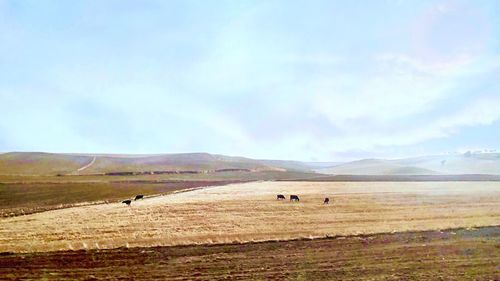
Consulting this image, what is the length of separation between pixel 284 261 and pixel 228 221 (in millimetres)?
13751

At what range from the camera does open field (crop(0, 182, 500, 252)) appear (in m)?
31.8

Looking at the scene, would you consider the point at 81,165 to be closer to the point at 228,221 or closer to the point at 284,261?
the point at 228,221

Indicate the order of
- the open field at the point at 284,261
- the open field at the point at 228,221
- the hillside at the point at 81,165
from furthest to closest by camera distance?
the hillside at the point at 81,165 < the open field at the point at 228,221 < the open field at the point at 284,261

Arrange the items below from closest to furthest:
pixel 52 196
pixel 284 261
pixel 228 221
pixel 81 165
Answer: pixel 284 261 < pixel 228 221 < pixel 52 196 < pixel 81 165

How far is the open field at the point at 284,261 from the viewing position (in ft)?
74.5

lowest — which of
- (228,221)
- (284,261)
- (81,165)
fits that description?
(284,261)

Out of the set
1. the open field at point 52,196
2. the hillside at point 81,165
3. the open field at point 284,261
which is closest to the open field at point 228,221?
the open field at point 284,261

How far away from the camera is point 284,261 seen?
25.8 meters

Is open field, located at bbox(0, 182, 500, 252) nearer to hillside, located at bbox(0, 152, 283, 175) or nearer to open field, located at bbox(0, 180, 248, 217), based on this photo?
open field, located at bbox(0, 180, 248, 217)

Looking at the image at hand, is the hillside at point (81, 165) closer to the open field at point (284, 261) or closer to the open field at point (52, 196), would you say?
the open field at point (52, 196)

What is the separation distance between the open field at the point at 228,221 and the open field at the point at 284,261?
2525 millimetres

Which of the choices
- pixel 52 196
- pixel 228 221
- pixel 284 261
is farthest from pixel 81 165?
pixel 284 261

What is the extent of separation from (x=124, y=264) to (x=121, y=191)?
50130 mm

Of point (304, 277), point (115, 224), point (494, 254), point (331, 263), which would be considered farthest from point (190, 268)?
point (494, 254)
